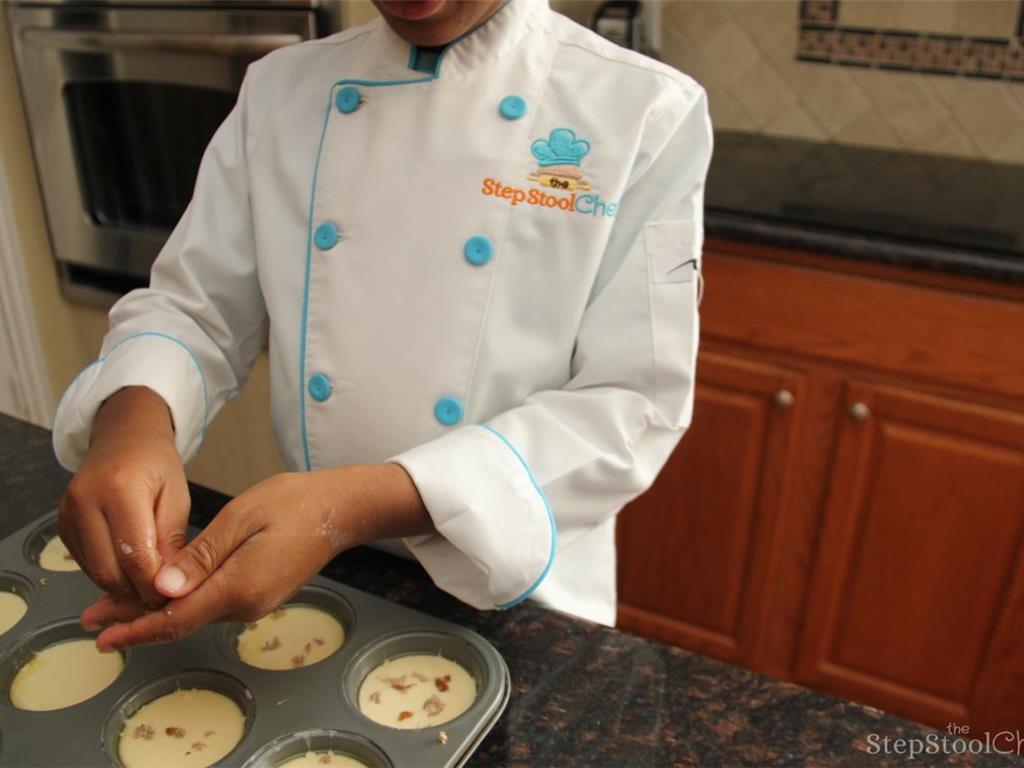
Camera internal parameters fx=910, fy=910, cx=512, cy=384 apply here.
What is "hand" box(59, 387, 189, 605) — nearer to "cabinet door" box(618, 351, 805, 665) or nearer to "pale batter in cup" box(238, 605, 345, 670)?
"pale batter in cup" box(238, 605, 345, 670)

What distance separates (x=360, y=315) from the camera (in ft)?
2.44

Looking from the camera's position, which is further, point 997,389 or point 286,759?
point 997,389

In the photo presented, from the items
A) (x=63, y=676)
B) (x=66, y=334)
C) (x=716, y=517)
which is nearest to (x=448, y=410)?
(x=63, y=676)

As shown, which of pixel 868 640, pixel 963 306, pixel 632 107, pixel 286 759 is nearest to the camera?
pixel 286 759

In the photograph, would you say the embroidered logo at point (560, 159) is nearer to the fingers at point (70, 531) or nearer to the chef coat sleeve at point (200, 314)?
the chef coat sleeve at point (200, 314)

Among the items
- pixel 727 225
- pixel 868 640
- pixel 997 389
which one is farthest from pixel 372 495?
pixel 868 640

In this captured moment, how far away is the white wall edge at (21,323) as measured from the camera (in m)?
1.70

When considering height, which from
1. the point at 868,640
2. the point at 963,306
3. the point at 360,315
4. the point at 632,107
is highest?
the point at 632,107

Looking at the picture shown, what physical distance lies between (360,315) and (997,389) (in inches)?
35.2

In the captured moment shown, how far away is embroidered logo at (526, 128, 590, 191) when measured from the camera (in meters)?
0.71

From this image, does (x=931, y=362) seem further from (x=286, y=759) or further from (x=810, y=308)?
(x=286, y=759)

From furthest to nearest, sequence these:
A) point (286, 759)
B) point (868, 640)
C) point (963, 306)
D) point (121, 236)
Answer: point (121, 236)
point (868, 640)
point (963, 306)
point (286, 759)

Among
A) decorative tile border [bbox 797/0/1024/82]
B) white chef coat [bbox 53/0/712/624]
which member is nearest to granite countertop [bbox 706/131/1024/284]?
decorative tile border [bbox 797/0/1024/82]

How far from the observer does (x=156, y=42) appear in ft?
4.67
